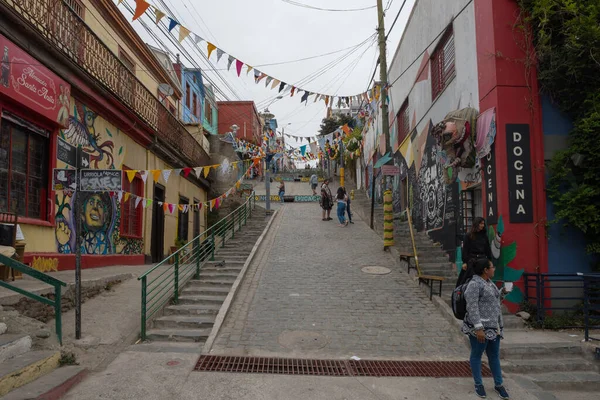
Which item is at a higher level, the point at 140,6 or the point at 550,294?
the point at 140,6

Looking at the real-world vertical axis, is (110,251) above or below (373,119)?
below

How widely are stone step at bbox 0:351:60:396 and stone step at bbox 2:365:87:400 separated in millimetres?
53

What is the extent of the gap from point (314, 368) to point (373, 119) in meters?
18.2

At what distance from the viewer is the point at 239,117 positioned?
3750 centimetres

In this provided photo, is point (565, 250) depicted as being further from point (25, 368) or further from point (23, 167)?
point (23, 167)

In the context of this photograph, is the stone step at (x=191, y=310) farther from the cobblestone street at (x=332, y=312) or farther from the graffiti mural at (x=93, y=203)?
the graffiti mural at (x=93, y=203)

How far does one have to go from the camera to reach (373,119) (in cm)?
2205

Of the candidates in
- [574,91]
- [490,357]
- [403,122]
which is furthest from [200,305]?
[403,122]

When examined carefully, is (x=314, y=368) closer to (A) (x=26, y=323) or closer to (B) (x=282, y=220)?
(A) (x=26, y=323)

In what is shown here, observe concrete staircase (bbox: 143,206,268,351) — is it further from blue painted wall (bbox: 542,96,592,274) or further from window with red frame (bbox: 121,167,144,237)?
blue painted wall (bbox: 542,96,592,274)

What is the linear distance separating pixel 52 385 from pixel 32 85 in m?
5.32

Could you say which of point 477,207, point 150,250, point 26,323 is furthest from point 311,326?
point 150,250

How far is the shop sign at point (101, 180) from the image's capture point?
5.78 metres

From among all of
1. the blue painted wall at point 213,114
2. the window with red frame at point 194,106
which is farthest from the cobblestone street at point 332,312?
the blue painted wall at point 213,114
